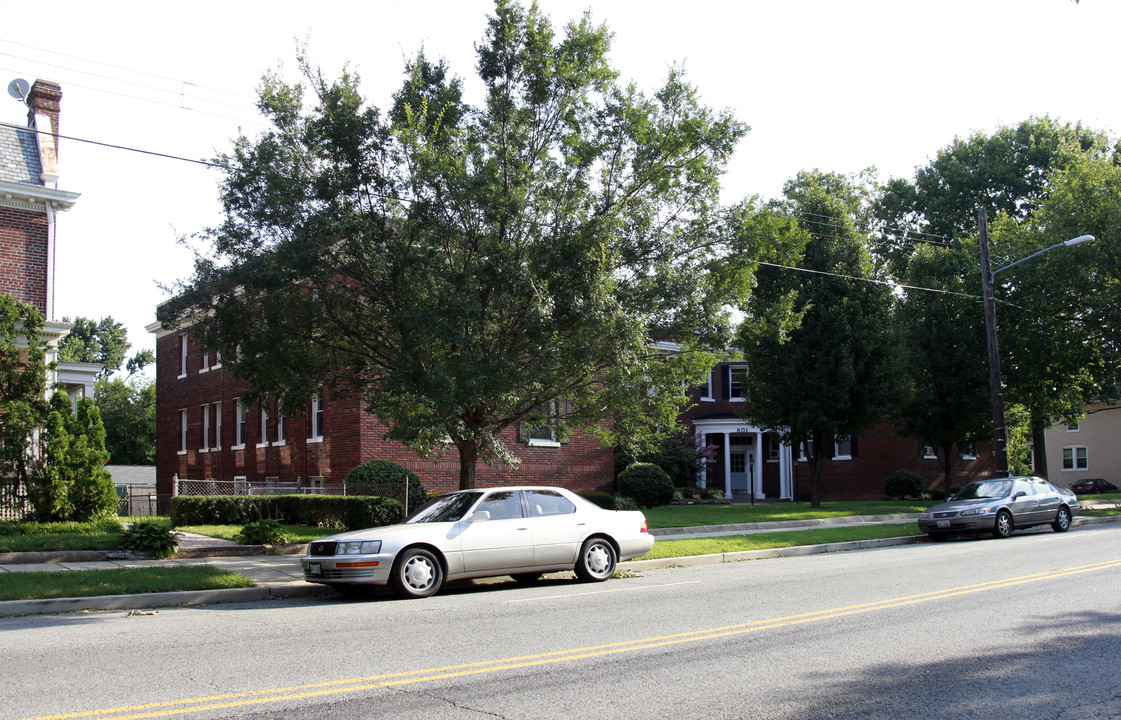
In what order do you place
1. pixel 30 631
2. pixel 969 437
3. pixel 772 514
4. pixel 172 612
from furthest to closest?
pixel 969 437 → pixel 772 514 → pixel 172 612 → pixel 30 631

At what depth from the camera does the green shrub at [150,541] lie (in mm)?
14406

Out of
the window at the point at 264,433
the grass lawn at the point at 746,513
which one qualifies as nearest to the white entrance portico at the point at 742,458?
the grass lawn at the point at 746,513

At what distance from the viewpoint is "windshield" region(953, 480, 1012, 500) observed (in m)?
20.2

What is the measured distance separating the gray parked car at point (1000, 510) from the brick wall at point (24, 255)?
21517 millimetres

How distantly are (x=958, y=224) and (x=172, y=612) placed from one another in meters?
49.0

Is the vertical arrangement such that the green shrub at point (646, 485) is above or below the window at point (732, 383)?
below

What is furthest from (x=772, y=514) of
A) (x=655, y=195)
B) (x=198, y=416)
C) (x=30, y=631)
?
(x=198, y=416)

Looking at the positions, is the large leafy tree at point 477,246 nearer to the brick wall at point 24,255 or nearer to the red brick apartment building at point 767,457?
the brick wall at point 24,255

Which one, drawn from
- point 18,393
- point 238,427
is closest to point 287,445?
point 238,427

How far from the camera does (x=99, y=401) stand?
70.0 meters

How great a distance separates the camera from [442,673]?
654 cm

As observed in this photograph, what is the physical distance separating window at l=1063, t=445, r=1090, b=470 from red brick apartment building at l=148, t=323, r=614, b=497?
36.6 m

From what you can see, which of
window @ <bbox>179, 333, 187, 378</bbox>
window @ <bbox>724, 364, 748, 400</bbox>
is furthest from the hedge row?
window @ <bbox>724, 364, 748, 400</bbox>

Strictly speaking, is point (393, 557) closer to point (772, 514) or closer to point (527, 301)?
point (527, 301)
